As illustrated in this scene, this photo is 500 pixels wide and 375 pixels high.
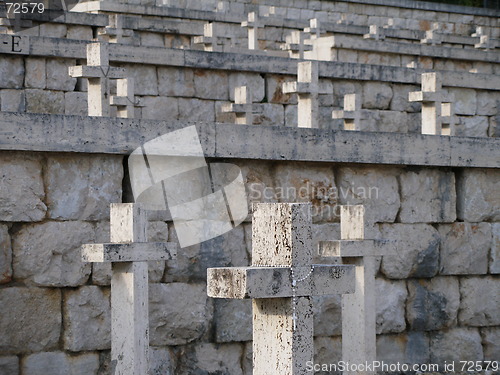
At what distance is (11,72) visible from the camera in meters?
9.11

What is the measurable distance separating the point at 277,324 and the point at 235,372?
2.87m

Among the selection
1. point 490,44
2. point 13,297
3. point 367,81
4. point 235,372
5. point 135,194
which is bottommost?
point 235,372

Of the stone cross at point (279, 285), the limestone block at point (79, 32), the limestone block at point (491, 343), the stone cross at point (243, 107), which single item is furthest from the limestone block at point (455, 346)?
the limestone block at point (79, 32)

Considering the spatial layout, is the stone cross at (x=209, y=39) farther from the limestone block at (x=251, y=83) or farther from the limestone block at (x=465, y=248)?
the limestone block at (x=465, y=248)

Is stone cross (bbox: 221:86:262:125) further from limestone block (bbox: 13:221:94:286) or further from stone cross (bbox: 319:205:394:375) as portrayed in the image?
limestone block (bbox: 13:221:94:286)

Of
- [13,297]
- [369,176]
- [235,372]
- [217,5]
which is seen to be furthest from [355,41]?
[13,297]

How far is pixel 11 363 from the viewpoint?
591cm

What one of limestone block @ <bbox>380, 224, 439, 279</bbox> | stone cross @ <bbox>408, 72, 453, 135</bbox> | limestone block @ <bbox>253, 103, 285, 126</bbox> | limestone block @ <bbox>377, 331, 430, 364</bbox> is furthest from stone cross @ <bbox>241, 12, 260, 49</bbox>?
limestone block @ <bbox>377, 331, 430, 364</bbox>

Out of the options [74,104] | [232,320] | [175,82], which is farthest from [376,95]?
[232,320]

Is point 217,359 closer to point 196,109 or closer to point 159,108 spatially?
point 159,108

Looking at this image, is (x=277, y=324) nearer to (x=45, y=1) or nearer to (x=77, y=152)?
(x=77, y=152)

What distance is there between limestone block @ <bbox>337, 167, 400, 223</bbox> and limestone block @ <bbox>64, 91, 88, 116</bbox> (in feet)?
10.8

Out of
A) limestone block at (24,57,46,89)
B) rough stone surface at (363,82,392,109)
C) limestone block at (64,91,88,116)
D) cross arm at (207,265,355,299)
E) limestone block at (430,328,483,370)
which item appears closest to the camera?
cross arm at (207,265,355,299)

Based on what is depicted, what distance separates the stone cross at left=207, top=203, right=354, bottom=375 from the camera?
12.5 feet
